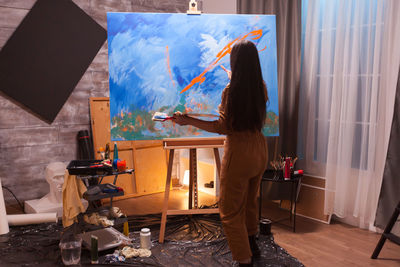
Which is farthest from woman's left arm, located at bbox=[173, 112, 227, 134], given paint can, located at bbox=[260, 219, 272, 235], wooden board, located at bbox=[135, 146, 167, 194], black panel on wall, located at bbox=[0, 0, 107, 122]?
black panel on wall, located at bbox=[0, 0, 107, 122]

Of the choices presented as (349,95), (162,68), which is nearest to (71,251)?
(162,68)

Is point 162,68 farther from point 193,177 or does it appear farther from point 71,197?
point 71,197

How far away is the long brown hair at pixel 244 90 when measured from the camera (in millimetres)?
2094

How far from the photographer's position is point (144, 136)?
2877 millimetres

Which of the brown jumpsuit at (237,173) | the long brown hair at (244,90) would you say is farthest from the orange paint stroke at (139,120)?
the long brown hair at (244,90)

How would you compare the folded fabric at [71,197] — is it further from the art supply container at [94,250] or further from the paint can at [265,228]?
the paint can at [265,228]

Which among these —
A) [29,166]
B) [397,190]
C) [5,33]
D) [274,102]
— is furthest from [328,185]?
[5,33]

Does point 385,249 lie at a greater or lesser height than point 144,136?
lesser

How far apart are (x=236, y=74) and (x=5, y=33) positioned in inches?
98.9

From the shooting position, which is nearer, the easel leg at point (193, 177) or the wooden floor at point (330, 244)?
the wooden floor at point (330, 244)

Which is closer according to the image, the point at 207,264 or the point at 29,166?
the point at 207,264

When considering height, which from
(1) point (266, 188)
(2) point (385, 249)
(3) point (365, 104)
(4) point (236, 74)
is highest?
(4) point (236, 74)

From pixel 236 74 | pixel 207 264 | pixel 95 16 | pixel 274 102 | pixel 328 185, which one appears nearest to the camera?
pixel 236 74

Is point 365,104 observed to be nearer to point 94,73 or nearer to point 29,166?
point 94,73
